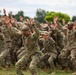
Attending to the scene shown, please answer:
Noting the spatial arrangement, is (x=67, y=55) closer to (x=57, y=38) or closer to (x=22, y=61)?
(x=57, y=38)

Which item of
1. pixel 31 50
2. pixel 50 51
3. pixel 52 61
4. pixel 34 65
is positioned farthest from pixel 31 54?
pixel 50 51

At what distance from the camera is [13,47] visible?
1659 centimetres

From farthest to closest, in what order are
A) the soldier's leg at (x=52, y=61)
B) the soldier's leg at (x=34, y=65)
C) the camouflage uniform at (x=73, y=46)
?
the soldier's leg at (x=52, y=61), the camouflage uniform at (x=73, y=46), the soldier's leg at (x=34, y=65)

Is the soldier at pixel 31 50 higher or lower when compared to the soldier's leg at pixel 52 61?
higher

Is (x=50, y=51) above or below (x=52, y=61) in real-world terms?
above

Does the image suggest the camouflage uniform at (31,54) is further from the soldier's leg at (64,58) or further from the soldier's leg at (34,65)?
the soldier's leg at (64,58)

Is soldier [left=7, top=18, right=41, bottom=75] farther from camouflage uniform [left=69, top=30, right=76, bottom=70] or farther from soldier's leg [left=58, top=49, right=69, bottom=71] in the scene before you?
soldier's leg [left=58, top=49, right=69, bottom=71]

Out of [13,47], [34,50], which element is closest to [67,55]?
[13,47]

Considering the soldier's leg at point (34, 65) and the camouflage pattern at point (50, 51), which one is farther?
the camouflage pattern at point (50, 51)

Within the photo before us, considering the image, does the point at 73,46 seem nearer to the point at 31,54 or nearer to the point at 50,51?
the point at 50,51

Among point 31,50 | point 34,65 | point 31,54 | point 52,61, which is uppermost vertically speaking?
point 31,50

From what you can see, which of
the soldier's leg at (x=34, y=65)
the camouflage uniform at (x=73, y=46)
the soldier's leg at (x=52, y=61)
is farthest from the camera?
the soldier's leg at (x=52, y=61)

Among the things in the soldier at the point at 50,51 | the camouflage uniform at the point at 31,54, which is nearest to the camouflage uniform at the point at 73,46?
the soldier at the point at 50,51

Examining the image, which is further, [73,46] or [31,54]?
[73,46]
